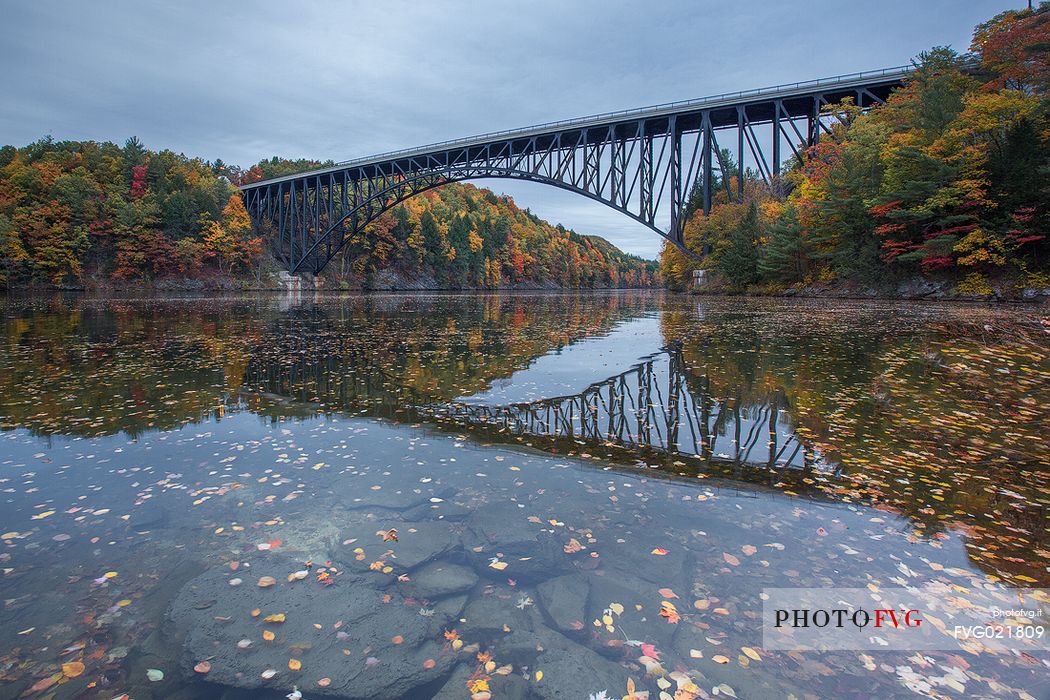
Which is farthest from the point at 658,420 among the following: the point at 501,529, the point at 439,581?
the point at 439,581

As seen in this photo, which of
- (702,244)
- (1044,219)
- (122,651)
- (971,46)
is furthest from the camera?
(702,244)

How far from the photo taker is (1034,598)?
335 centimetres

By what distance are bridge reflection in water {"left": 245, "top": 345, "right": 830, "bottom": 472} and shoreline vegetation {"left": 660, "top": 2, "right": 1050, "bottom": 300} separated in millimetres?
28050

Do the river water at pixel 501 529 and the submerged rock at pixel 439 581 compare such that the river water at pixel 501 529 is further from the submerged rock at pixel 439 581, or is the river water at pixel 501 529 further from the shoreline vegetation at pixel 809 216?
the shoreline vegetation at pixel 809 216

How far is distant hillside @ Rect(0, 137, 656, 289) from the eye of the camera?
61.9 m

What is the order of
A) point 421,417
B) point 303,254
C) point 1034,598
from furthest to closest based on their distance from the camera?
point 303,254 < point 421,417 < point 1034,598

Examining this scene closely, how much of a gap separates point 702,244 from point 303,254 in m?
53.2

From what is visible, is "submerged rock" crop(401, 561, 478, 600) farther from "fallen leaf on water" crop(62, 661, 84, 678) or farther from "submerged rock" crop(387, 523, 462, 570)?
"fallen leaf on water" crop(62, 661, 84, 678)

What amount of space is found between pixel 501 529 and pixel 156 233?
84.4 m

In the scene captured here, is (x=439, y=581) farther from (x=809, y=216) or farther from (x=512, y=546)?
(x=809, y=216)

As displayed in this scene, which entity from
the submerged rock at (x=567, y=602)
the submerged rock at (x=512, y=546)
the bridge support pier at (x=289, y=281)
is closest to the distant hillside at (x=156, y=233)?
the bridge support pier at (x=289, y=281)

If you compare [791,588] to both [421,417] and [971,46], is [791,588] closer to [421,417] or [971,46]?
[421,417]

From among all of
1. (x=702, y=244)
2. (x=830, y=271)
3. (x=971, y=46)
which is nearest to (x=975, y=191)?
(x=830, y=271)

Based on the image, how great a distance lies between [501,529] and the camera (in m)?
4.33
